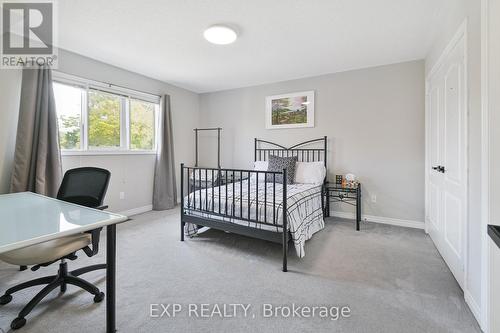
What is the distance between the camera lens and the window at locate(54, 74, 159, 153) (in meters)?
3.18

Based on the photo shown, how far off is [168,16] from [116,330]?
8.67 feet

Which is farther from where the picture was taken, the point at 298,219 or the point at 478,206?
the point at 298,219

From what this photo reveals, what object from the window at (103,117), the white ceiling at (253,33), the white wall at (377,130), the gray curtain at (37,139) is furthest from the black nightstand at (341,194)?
the gray curtain at (37,139)

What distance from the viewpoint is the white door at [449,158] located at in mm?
1872

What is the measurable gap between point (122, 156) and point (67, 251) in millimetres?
2548

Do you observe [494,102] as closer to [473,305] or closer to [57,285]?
[473,305]

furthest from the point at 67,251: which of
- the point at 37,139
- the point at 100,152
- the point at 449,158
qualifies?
the point at 449,158

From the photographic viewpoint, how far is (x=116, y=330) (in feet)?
4.73

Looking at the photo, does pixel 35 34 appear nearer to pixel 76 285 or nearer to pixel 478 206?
pixel 76 285

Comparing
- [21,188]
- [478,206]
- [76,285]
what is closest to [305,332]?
[478,206]

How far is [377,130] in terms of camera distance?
358 cm

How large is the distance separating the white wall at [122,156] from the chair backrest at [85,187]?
1298mm

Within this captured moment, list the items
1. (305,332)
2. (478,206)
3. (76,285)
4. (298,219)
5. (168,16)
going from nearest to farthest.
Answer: (305,332) → (478,206) → (76,285) → (168,16) → (298,219)

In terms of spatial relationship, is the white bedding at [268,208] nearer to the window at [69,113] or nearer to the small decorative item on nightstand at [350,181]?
the small decorative item on nightstand at [350,181]
